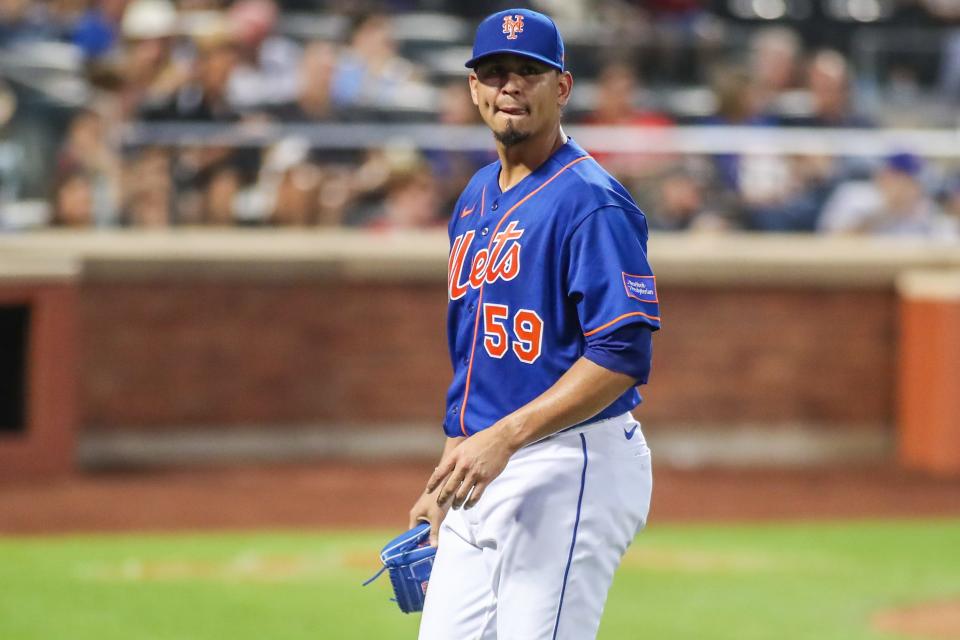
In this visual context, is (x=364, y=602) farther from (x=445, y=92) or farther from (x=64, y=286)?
(x=445, y=92)

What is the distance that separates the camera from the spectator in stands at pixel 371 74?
507 inches

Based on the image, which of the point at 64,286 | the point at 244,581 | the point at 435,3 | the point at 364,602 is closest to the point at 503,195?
the point at 364,602

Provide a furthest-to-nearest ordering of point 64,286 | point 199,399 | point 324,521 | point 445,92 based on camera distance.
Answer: point 445,92
point 199,399
point 64,286
point 324,521

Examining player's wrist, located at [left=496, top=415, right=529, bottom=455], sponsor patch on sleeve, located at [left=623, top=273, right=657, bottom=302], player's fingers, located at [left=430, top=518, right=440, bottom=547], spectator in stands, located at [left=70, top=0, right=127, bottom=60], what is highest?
spectator in stands, located at [left=70, top=0, right=127, bottom=60]

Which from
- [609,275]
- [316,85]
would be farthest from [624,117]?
[609,275]

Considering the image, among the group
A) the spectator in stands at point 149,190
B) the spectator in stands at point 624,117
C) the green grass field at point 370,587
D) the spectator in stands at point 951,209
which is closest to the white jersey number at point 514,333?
the green grass field at point 370,587

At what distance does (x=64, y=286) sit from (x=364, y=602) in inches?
166

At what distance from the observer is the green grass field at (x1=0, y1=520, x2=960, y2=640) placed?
7.14 meters

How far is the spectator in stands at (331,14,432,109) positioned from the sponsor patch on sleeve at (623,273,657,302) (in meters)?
9.40

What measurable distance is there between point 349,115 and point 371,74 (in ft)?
3.61

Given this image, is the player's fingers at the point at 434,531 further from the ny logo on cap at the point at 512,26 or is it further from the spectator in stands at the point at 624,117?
the spectator in stands at the point at 624,117

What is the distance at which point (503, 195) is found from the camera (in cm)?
368

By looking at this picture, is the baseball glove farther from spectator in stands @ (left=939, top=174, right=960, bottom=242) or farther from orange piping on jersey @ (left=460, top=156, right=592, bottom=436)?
spectator in stands @ (left=939, top=174, right=960, bottom=242)

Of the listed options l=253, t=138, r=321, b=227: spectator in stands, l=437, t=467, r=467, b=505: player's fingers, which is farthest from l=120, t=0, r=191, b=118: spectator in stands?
l=437, t=467, r=467, b=505: player's fingers
